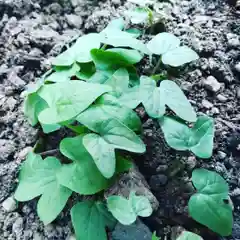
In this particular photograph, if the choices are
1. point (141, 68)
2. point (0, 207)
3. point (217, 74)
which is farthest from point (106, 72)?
point (0, 207)

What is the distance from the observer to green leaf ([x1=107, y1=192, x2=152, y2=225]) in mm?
840

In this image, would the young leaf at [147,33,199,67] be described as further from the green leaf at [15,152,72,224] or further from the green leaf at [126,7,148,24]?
the green leaf at [15,152,72,224]

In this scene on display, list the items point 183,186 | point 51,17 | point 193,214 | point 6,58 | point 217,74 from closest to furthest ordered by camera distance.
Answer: point 193,214 < point 183,186 < point 217,74 < point 6,58 < point 51,17

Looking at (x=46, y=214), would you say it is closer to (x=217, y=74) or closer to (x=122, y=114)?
(x=122, y=114)

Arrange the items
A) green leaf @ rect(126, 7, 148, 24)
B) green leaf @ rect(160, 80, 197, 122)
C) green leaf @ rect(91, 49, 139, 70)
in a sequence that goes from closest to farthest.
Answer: green leaf @ rect(160, 80, 197, 122) → green leaf @ rect(91, 49, 139, 70) → green leaf @ rect(126, 7, 148, 24)

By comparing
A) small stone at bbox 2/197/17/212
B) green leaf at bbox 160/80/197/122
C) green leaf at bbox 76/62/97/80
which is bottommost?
small stone at bbox 2/197/17/212

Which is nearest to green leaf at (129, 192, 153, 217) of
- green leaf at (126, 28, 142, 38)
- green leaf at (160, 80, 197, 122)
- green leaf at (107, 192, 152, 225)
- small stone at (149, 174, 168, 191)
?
green leaf at (107, 192, 152, 225)

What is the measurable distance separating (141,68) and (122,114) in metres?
0.25

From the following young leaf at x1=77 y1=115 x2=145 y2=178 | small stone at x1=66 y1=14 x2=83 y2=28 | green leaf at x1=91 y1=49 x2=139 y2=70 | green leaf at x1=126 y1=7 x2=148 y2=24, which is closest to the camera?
young leaf at x1=77 y1=115 x2=145 y2=178

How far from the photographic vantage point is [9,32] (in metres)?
1.30

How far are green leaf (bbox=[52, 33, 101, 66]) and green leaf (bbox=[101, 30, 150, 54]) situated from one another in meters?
0.02

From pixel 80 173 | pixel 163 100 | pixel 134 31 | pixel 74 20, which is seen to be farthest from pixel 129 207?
pixel 74 20

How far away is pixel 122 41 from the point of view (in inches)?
42.5

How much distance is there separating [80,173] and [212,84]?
1.52ft
